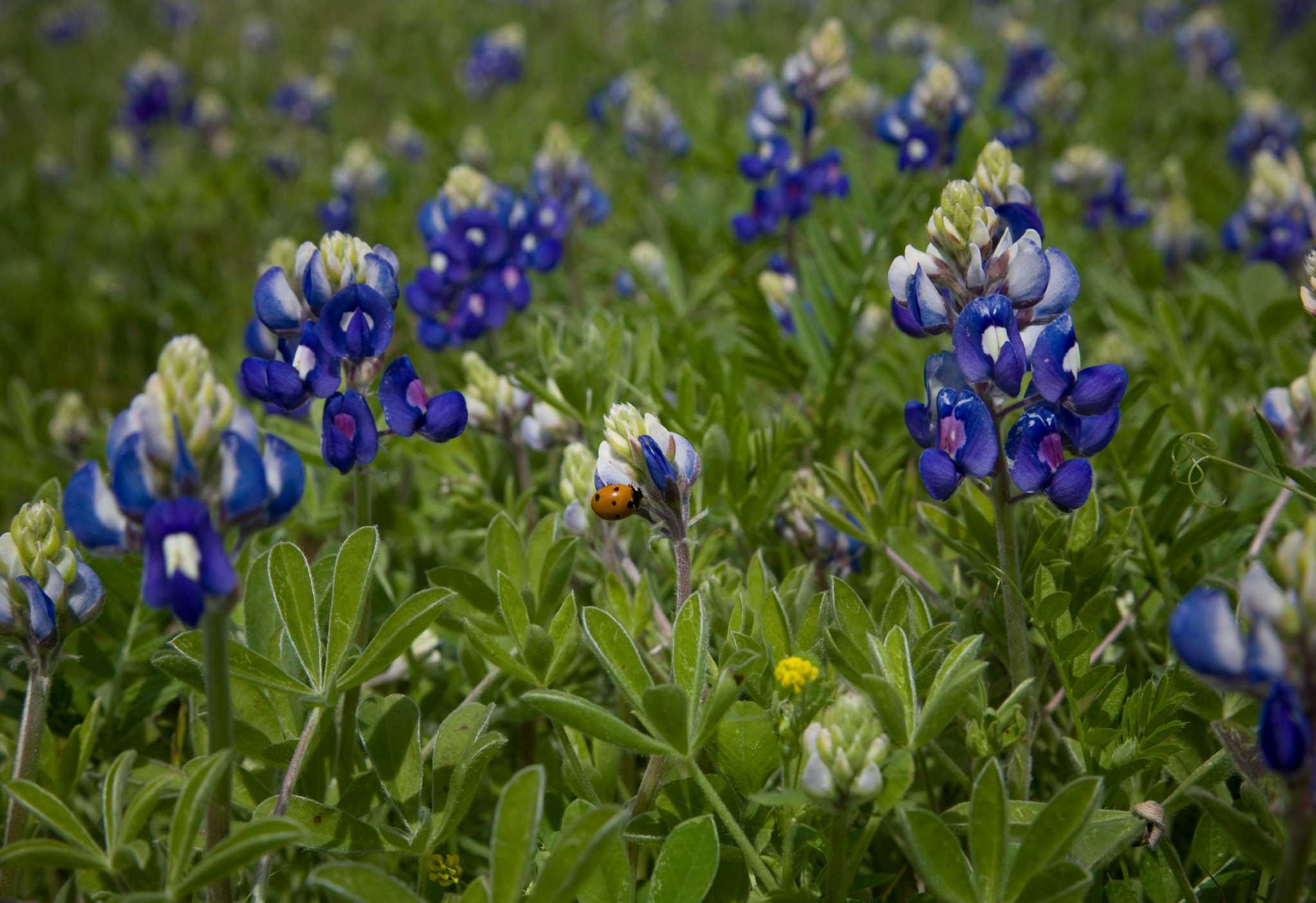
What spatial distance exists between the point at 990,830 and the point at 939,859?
0.08m

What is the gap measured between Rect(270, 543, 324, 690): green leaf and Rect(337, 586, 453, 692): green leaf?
7 centimetres

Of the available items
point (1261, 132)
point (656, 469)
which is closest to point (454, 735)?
point (656, 469)

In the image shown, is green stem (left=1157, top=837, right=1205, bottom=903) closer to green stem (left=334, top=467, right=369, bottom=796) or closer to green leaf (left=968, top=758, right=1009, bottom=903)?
green leaf (left=968, top=758, right=1009, bottom=903)

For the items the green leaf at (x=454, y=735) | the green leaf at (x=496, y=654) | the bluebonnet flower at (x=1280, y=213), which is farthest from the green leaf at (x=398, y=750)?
the bluebonnet flower at (x=1280, y=213)

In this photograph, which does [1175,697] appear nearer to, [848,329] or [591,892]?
[591,892]

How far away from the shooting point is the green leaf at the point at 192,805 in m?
1.37

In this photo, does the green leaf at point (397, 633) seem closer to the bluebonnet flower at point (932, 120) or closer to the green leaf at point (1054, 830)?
the green leaf at point (1054, 830)

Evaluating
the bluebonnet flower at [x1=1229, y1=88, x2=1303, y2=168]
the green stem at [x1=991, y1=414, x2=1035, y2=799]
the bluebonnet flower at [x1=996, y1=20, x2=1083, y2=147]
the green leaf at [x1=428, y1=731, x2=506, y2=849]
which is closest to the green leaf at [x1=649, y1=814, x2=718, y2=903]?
the green leaf at [x1=428, y1=731, x2=506, y2=849]

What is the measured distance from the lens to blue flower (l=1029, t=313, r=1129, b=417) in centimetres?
163

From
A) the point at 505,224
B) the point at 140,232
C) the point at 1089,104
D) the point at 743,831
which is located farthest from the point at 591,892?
the point at 1089,104

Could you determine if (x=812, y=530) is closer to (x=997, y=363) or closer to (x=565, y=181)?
(x=997, y=363)

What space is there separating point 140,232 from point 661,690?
503 cm

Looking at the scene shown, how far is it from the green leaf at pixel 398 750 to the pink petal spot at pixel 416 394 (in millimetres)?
491

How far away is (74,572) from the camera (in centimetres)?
179
